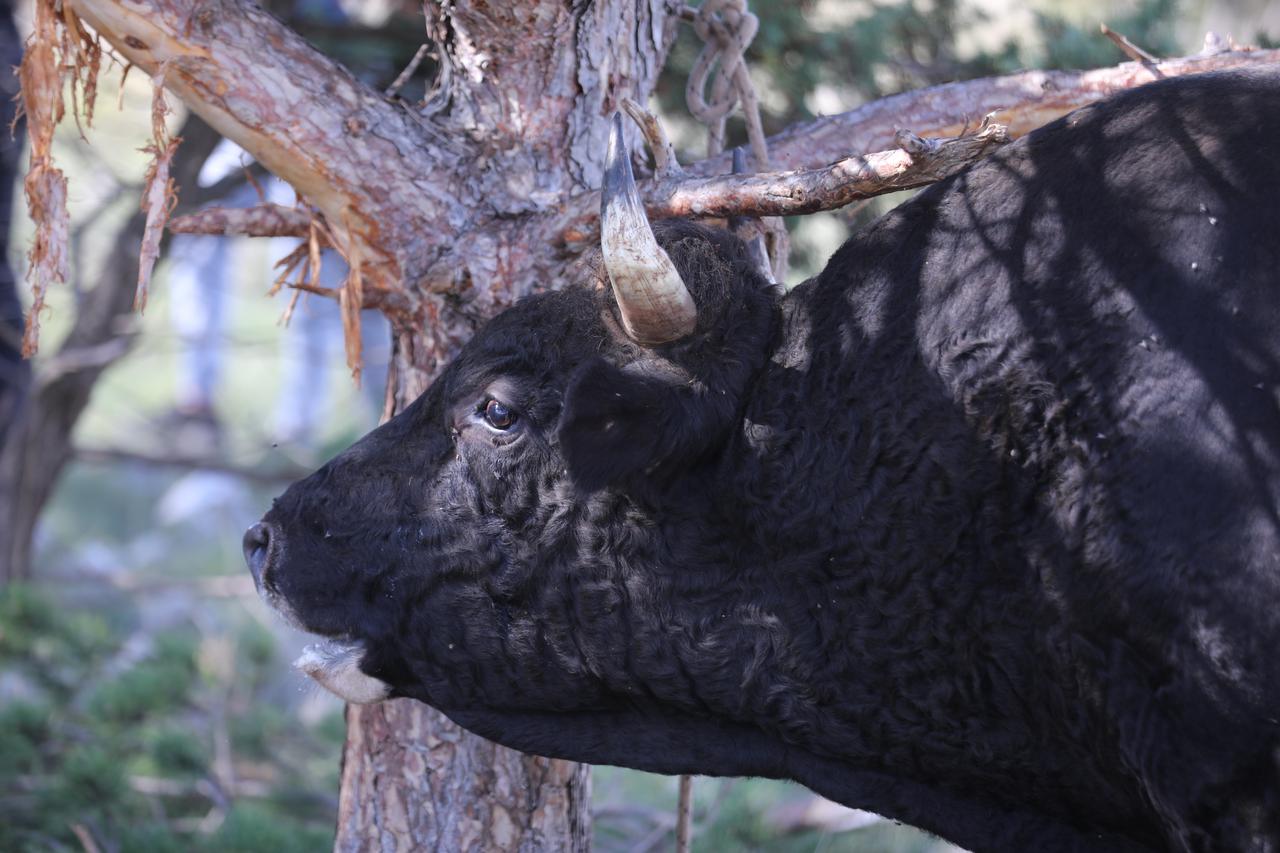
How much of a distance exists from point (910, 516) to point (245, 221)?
2.01 meters

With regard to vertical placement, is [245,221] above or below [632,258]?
above

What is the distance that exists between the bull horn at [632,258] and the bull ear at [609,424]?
15 cm

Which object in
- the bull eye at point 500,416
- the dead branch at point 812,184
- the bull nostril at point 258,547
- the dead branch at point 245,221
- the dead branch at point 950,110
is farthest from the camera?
the dead branch at point 950,110

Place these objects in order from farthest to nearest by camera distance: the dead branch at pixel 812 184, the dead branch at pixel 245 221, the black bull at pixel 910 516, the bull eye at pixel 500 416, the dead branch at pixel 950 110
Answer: the dead branch at pixel 950 110, the dead branch at pixel 245 221, the bull eye at pixel 500 416, the dead branch at pixel 812 184, the black bull at pixel 910 516

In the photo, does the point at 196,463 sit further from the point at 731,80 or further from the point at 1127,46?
the point at 1127,46

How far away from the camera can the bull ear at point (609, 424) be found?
257cm

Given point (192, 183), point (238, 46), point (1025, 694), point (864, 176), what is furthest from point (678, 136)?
point (1025, 694)

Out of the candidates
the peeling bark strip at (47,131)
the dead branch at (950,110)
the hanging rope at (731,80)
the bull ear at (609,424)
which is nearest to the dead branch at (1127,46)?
the dead branch at (950,110)

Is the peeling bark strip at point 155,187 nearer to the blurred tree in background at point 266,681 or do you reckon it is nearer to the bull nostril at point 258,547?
the bull nostril at point 258,547

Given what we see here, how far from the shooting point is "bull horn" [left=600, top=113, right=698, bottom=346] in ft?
8.25

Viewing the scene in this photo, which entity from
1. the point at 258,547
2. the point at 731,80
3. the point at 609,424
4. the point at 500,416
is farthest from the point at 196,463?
the point at 609,424

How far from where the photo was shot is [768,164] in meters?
3.48

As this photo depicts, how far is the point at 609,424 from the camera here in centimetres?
263

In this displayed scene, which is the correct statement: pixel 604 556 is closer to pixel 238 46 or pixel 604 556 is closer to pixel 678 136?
pixel 238 46
